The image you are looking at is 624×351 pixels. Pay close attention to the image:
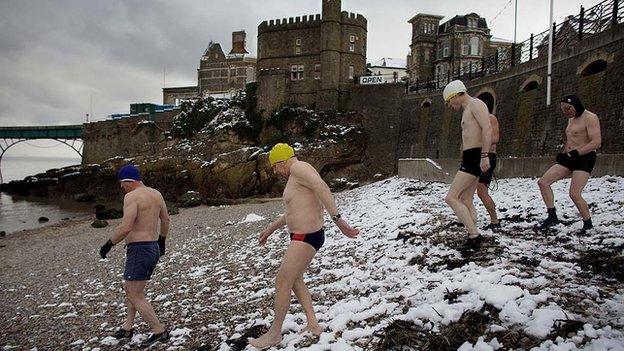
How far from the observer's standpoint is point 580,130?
6.03 meters

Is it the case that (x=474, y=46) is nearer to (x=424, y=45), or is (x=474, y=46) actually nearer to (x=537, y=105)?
(x=424, y=45)

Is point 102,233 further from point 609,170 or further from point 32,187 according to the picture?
point 32,187

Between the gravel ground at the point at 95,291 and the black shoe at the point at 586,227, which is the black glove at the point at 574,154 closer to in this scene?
the black shoe at the point at 586,227

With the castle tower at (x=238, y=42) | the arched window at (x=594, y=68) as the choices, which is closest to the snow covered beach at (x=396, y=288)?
the arched window at (x=594, y=68)

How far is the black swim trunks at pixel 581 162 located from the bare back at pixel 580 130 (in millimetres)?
161

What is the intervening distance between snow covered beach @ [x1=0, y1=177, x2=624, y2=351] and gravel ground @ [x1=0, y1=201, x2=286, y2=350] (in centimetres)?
4

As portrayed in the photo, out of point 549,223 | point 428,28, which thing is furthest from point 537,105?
point 428,28

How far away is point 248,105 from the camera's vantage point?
4106 cm

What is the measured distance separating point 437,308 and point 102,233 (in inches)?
797

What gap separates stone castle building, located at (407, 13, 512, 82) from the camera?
49.9m

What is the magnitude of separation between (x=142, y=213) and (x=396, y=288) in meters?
3.50

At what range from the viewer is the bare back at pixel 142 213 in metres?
5.15

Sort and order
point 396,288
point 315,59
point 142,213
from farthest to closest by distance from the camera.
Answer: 1. point 315,59
2. point 142,213
3. point 396,288

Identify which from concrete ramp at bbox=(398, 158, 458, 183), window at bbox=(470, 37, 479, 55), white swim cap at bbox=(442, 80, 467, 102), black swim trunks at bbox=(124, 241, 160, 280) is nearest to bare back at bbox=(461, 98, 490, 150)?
white swim cap at bbox=(442, 80, 467, 102)
